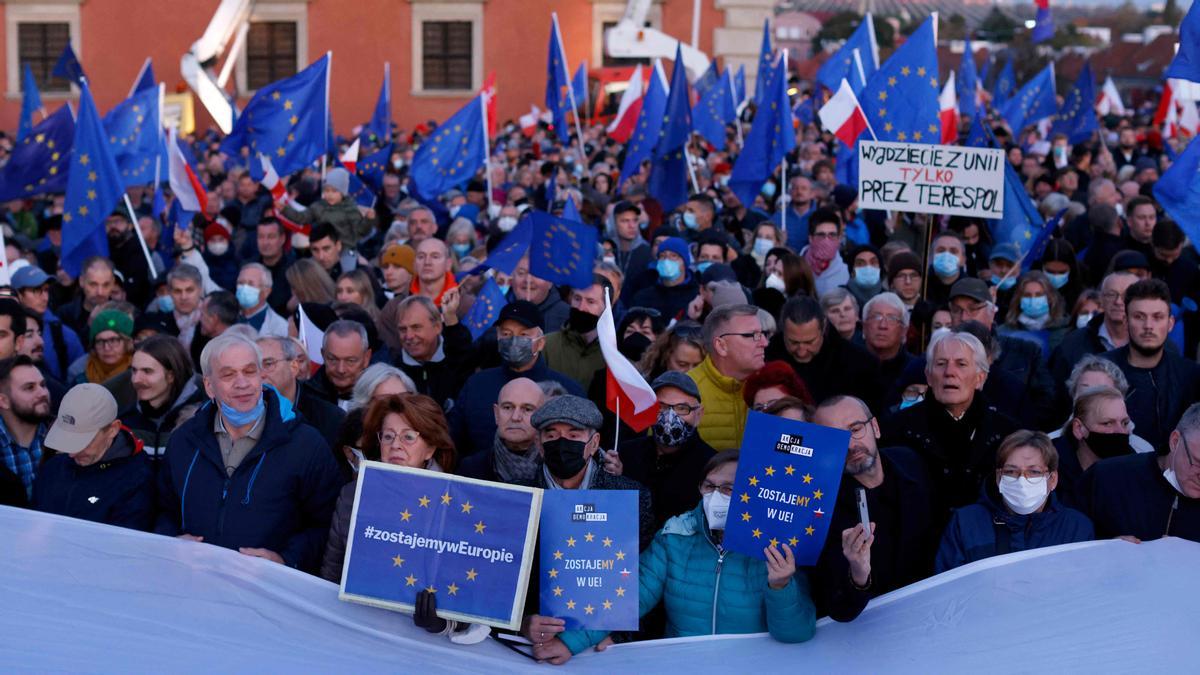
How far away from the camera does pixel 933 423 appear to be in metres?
6.46

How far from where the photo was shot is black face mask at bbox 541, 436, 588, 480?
5.33m

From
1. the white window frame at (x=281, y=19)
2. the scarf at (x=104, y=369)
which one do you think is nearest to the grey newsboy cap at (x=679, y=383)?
the scarf at (x=104, y=369)

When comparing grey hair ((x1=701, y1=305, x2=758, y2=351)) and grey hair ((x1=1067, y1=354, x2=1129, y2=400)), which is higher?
grey hair ((x1=701, y1=305, x2=758, y2=351))

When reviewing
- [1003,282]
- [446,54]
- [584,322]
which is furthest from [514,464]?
[446,54]

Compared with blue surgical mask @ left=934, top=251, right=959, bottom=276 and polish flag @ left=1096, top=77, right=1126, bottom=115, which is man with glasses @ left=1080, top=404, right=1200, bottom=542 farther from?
polish flag @ left=1096, top=77, right=1126, bottom=115

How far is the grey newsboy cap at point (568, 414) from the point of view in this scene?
5.35m

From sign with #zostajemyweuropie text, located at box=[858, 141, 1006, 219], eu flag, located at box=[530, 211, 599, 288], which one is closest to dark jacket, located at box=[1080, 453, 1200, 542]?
eu flag, located at box=[530, 211, 599, 288]

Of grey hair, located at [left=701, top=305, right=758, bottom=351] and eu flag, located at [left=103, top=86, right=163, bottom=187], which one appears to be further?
eu flag, located at [left=103, top=86, right=163, bottom=187]

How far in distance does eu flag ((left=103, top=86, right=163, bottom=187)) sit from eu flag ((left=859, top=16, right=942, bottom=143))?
6190 millimetres

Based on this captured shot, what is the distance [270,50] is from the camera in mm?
38594

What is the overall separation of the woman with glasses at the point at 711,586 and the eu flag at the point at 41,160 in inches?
395

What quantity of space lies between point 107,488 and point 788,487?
2515 mm

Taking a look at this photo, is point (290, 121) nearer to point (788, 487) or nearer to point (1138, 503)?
point (1138, 503)

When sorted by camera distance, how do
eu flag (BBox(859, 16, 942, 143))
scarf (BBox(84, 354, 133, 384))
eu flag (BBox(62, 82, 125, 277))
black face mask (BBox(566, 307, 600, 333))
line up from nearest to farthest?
black face mask (BBox(566, 307, 600, 333)) → scarf (BBox(84, 354, 133, 384)) → eu flag (BBox(62, 82, 125, 277)) → eu flag (BBox(859, 16, 942, 143))
